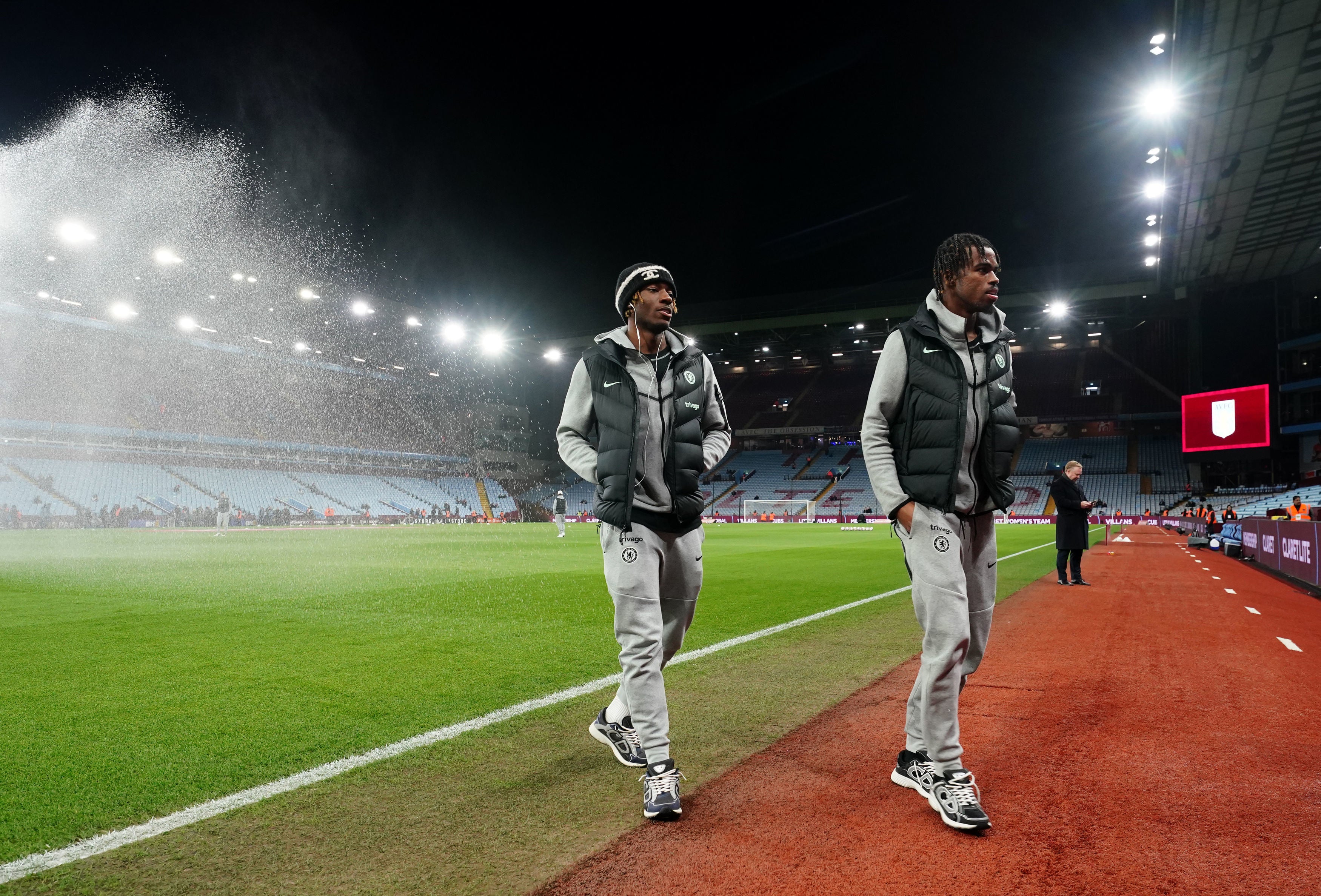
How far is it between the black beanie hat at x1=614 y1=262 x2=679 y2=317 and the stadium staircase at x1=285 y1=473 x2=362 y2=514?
51027 mm

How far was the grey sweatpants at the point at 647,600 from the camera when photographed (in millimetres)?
3178

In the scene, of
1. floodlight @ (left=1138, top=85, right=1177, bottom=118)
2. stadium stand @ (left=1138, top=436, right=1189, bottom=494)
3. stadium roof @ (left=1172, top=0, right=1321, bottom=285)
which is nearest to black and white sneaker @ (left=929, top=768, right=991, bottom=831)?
stadium roof @ (left=1172, top=0, right=1321, bottom=285)

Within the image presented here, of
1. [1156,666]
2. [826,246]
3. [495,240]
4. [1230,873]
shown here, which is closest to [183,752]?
[1230,873]

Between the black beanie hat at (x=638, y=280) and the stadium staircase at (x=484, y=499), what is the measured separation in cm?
5750

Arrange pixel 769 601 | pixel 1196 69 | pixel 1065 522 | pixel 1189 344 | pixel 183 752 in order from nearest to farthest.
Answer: pixel 183 752 → pixel 769 601 → pixel 1065 522 → pixel 1196 69 → pixel 1189 344

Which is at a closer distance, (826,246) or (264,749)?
(264,749)

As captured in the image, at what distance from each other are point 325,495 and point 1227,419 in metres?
50.7

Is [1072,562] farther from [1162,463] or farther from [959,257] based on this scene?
[1162,463]

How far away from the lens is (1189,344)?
158ft

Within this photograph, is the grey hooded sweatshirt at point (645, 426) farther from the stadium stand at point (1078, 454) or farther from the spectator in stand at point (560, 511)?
the stadium stand at point (1078, 454)

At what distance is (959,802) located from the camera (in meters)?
2.95

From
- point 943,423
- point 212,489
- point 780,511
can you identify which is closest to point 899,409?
point 943,423

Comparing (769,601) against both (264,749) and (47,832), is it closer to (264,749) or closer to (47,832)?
(264,749)

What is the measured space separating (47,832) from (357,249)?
122 feet
